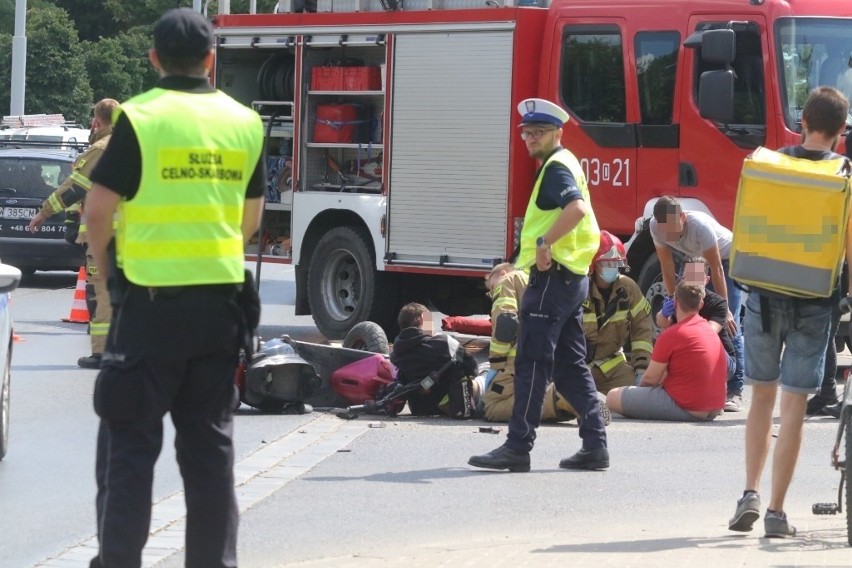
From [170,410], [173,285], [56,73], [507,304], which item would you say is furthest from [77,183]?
[56,73]

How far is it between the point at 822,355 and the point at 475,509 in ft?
5.93

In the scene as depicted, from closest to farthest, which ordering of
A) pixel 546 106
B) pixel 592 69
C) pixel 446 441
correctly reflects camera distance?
pixel 546 106, pixel 446 441, pixel 592 69

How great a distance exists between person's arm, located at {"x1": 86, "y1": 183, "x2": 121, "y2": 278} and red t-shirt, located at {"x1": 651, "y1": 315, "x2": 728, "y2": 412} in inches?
230

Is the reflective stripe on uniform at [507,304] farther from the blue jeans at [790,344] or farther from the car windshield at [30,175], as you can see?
the car windshield at [30,175]

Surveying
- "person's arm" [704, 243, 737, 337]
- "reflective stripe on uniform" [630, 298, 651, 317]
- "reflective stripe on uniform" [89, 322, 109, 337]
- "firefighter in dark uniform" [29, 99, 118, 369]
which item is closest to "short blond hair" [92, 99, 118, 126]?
"firefighter in dark uniform" [29, 99, 118, 369]

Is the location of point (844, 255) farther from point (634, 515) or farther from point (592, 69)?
point (592, 69)

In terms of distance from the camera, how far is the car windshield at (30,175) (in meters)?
19.7

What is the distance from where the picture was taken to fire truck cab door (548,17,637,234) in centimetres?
1338

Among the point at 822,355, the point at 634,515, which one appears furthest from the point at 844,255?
the point at 634,515

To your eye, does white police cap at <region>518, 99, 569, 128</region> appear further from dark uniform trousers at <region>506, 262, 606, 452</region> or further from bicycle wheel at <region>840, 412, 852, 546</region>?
bicycle wheel at <region>840, 412, 852, 546</region>

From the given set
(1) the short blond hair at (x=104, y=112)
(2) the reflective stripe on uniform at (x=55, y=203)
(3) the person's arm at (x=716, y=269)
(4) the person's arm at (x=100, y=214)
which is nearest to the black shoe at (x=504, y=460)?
(3) the person's arm at (x=716, y=269)

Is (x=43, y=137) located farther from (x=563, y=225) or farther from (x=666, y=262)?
(x=563, y=225)

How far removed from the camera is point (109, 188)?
15.4 feet

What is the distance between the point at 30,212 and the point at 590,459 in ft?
41.2
